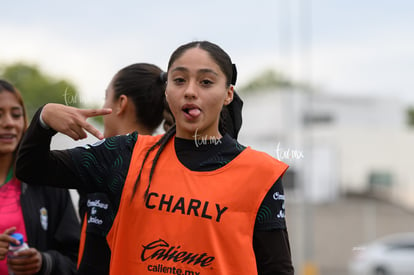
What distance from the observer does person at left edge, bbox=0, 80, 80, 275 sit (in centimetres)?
327

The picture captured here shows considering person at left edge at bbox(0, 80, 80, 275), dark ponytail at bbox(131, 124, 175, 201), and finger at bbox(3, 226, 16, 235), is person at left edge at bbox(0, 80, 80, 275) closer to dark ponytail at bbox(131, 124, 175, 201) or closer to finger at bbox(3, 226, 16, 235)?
finger at bbox(3, 226, 16, 235)

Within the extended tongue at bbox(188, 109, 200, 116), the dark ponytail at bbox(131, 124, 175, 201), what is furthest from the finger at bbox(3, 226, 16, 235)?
the extended tongue at bbox(188, 109, 200, 116)

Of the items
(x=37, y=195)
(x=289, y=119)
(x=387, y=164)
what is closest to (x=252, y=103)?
(x=289, y=119)

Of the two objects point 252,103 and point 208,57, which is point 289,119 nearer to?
point 252,103

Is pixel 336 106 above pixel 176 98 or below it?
above

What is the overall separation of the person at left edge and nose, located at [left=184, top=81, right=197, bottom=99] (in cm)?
140

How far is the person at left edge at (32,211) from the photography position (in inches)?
129

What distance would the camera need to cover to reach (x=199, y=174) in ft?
7.38

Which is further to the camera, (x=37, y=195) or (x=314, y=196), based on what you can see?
(x=314, y=196)

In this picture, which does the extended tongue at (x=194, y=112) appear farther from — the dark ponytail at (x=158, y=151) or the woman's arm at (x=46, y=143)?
the woman's arm at (x=46, y=143)

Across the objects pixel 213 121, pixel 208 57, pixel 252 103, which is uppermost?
pixel 252 103

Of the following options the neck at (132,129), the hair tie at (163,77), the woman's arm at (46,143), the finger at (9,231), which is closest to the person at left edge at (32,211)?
the finger at (9,231)

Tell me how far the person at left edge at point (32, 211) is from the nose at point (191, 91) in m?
1.40

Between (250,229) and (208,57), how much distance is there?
62 centimetres
